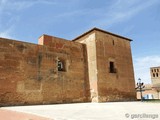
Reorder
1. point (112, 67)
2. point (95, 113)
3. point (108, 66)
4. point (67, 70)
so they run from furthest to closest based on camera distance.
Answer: point (112, 67), point (108, 66), point (67, 70), point (95, 113)

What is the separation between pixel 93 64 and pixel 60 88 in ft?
10.5

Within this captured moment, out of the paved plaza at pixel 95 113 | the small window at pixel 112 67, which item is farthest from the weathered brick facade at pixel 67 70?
the paved plaza at pixel 95 113

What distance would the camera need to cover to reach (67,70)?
12.5 m

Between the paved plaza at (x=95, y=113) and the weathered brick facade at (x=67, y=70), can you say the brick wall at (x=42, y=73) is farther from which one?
the paved plaza at (x=95, y=113)

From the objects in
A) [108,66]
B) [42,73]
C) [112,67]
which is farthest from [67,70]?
[112,67]

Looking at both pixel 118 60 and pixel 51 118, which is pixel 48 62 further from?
pixel 51 118

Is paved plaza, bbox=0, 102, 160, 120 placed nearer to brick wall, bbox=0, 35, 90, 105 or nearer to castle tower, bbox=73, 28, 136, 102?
brick wall, bbox=0, 35, 90, 105

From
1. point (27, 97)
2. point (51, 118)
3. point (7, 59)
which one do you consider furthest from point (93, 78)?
point (51, 118)

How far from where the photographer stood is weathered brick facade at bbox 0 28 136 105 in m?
10.1

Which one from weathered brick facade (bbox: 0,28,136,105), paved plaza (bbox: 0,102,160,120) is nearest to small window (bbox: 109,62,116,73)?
weathered brick facade (bbox: 0,28,136,105)

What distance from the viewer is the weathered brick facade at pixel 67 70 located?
33.3ft

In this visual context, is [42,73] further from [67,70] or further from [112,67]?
[112,67]

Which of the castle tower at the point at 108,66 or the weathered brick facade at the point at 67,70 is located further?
the castle tower at the point at 108,66

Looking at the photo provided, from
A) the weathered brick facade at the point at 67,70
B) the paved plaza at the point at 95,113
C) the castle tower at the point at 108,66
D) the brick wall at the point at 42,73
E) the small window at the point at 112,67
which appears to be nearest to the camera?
the paved plaza at the point at 95,113
